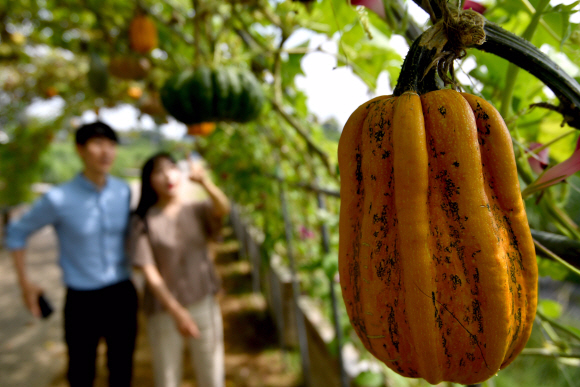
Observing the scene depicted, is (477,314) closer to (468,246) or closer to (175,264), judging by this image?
(468,246)

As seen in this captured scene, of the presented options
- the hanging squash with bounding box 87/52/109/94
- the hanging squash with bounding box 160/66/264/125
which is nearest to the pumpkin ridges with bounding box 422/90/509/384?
the hanging squash with bounding box 160/66/264/125

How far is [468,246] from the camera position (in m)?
0.37

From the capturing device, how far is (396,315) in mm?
403

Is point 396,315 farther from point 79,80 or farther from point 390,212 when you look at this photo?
point 79,80

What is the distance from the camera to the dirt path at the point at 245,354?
3.15 m

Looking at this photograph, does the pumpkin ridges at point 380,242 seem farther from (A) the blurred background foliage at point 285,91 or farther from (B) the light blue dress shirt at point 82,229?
(B) the light blue dress shirt at point 82,229

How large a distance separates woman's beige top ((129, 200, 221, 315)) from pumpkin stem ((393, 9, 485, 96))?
211cm

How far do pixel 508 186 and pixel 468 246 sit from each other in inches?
3.1

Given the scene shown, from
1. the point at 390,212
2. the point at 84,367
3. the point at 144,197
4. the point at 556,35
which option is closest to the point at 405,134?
the point at 390,212

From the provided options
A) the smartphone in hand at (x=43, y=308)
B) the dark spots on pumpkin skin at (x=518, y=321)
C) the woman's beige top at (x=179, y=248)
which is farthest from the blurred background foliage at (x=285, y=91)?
the smartphone in hand at (x=43, y=308)

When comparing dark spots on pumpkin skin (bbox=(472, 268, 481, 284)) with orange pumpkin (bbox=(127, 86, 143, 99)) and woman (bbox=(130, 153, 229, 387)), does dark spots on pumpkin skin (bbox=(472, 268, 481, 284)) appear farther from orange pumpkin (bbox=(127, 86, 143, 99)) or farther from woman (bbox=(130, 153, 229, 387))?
orange pumpkin (bbox=(127, 86, 143, 99))

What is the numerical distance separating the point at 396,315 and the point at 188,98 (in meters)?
1.46

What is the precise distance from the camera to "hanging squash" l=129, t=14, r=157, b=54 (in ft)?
9.17

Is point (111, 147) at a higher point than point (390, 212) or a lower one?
higher
